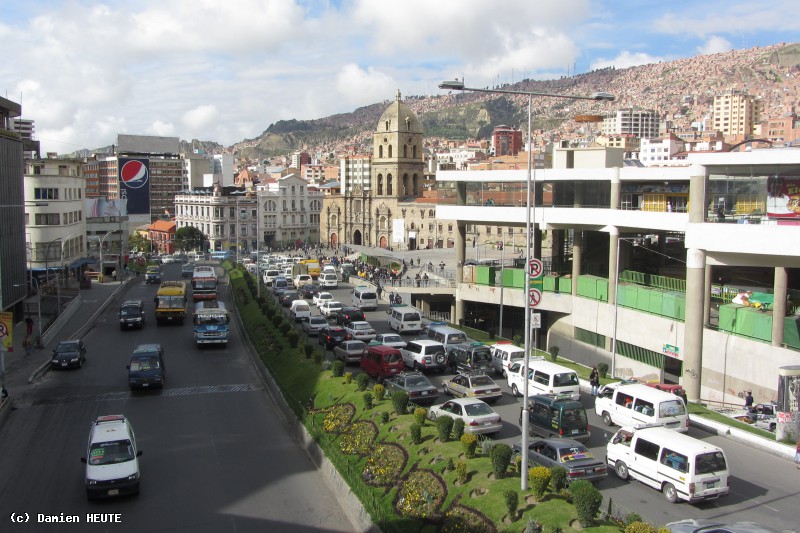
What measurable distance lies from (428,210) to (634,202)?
82306 millimetres

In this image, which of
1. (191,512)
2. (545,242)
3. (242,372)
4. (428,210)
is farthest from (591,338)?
(428,210)

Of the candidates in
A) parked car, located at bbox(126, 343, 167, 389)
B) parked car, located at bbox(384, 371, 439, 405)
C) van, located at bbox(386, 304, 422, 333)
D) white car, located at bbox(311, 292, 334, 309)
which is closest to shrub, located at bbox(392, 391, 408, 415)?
parked car, located at bbox(384, 371, 439, 405)

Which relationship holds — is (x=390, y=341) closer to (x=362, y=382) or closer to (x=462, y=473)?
(x=362, y=382)

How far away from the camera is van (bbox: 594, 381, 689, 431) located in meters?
20.8

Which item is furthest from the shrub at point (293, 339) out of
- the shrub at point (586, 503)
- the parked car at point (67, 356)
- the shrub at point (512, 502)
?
the shrub at point (586, 503)

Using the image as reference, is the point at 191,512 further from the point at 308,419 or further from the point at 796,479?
the point at 796,479

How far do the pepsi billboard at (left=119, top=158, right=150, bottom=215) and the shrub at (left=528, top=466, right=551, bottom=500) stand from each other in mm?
83719

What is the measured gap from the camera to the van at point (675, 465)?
52.5ft

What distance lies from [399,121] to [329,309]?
76.8 m

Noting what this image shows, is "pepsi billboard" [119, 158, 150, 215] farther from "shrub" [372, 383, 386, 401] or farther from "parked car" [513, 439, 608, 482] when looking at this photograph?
"parked car" [513, 439, 608, 482]

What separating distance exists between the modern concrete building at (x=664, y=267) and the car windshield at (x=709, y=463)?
527 cm

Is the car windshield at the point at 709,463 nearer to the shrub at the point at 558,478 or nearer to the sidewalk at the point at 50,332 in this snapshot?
the shrub at the point at 558,478

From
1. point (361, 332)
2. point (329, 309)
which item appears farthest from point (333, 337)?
point (329, 309)

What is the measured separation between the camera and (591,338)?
38219 mm
